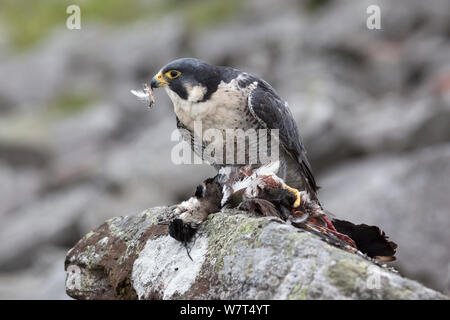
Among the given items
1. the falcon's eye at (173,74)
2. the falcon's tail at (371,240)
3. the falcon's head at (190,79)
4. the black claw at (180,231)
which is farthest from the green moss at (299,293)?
the falcon's eye at (173,74)

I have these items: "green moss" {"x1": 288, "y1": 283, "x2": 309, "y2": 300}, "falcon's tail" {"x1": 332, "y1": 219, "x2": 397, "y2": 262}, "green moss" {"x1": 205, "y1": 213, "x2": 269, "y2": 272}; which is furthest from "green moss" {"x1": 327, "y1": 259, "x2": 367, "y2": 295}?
"falcon's tail" {"x1": 332, "y1": 219, "x2": 397, "y2": 262}

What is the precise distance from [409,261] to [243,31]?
60.6 ft

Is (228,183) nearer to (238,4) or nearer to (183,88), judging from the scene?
(183,88)

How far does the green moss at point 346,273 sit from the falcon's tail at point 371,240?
1.14m

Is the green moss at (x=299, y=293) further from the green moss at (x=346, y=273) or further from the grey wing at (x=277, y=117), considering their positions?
the grey wing at (x=277, y=117)

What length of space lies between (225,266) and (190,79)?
7.68ft

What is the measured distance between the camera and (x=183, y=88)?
5.66 meters

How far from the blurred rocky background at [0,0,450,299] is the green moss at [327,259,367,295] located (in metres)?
3.02

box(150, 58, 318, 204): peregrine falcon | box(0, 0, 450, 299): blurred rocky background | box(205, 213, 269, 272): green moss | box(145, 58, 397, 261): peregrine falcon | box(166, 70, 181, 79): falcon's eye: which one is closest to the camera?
box(205, 213, 269, 272): green moss

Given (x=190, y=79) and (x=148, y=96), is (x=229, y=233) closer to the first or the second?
(x=190, y=79)

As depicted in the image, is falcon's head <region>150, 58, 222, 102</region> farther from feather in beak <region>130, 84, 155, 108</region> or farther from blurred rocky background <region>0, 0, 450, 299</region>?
blurred rocky background <region>0, 0, 450, 299</region>

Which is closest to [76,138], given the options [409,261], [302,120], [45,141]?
[45,141]

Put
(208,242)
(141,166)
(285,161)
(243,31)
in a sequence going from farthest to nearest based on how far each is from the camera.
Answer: (243,31), (141,166), (285,161), (208,242)

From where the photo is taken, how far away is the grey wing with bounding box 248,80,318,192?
5.73m
